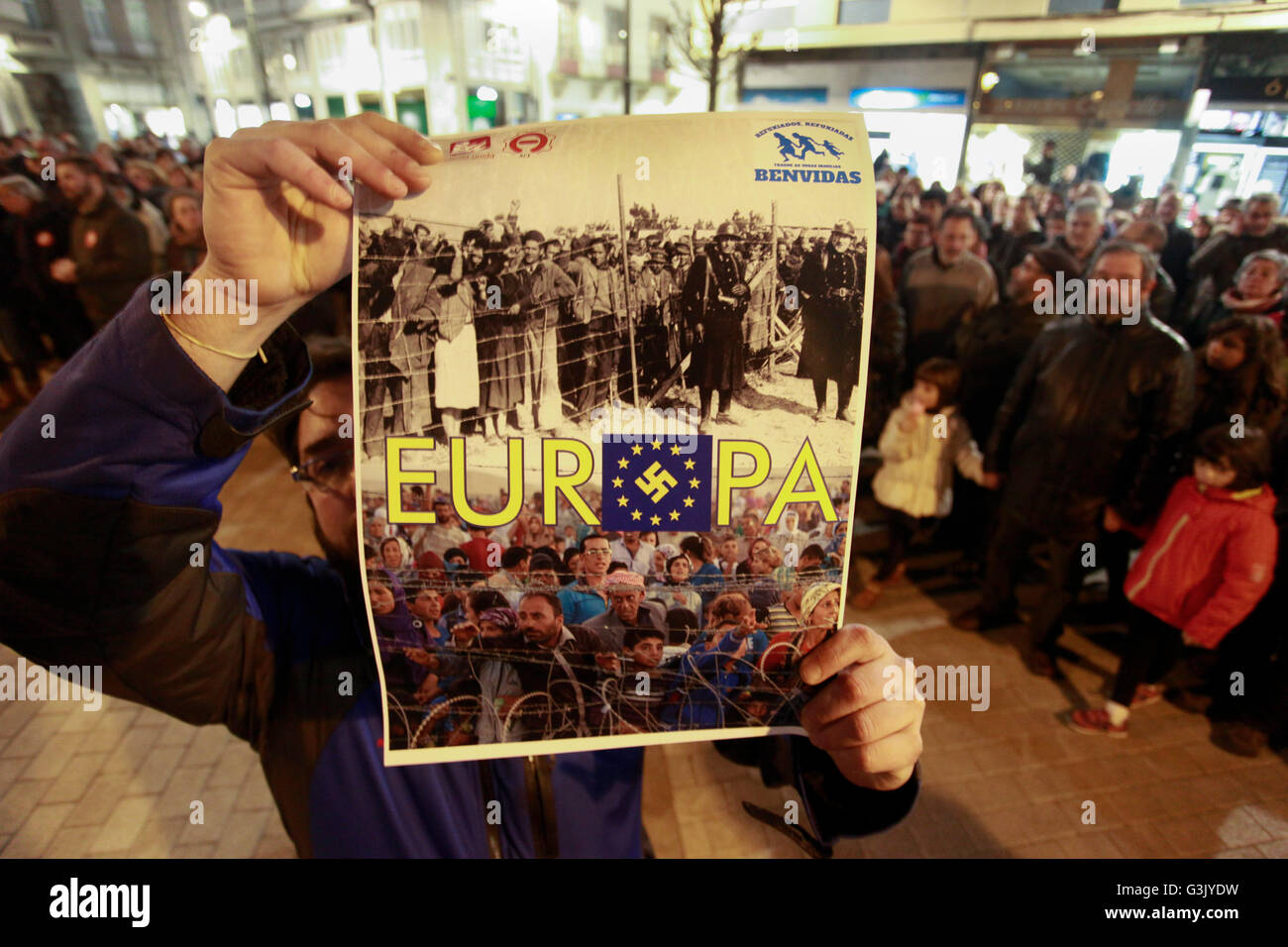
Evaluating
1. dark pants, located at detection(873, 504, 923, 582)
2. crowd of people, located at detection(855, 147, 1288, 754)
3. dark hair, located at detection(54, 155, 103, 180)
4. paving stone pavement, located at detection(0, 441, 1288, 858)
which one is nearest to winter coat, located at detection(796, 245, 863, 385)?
crowd of people, located at detection(855, 147, 1288, 754)

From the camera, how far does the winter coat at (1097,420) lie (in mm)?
2527

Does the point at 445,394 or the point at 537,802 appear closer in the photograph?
the point at 445,394

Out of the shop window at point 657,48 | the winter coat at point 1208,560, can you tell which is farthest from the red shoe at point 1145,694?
the shop window at point 657,48

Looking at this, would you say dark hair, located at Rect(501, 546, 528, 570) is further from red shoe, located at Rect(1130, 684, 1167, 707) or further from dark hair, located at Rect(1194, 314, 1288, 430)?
red shoe, located at Rect(1130, 684, 1167, 707)

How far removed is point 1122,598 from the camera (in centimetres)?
340

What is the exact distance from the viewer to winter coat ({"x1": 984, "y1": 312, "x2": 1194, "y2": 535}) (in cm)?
253

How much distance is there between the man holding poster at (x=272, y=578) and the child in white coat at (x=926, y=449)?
7.88 feet

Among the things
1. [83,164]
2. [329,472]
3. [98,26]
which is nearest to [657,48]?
[98,26]

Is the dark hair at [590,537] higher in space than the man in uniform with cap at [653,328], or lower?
lower

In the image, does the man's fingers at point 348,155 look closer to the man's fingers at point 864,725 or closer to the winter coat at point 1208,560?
the man's fingers at point 864,725

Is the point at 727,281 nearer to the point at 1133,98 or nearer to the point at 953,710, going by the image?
the point at 953,710

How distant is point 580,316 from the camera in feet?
2.69

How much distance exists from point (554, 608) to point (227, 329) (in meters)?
0.54
